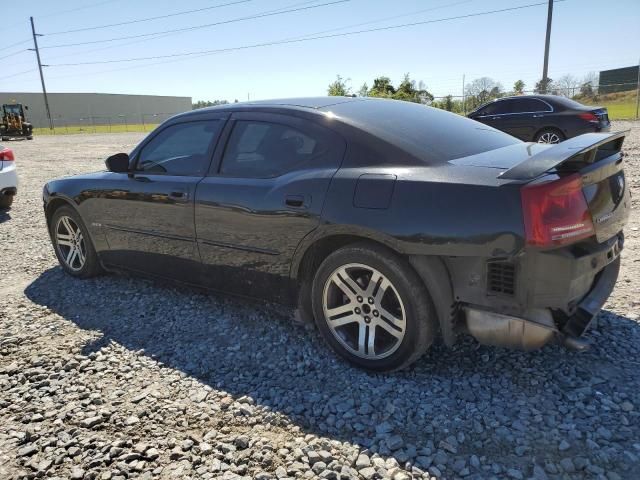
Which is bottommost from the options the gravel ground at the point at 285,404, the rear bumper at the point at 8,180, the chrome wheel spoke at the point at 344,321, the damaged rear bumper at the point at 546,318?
the gravel ground at the point at 285,404

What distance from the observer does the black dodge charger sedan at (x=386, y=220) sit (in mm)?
2453

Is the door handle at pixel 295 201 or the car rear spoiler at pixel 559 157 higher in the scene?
the car rear spoiler at pixel 559 157

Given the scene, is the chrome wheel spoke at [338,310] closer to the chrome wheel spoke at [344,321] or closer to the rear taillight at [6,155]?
the chrome wheel spoke at [344,321]

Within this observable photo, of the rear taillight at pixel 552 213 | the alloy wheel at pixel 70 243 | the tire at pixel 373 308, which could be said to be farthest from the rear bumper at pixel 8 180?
the rear taillight at pixel 552 213

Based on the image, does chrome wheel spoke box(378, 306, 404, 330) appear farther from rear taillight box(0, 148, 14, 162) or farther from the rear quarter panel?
rear taillight box(0, 148, 14, 162)

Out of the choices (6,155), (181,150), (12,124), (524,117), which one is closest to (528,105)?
(524,117)

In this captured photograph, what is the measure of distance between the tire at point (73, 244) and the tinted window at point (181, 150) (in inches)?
41.3

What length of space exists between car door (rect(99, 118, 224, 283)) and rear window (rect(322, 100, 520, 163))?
3.64ft

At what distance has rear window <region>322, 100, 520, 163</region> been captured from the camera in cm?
295

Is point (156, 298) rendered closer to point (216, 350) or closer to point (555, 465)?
point (216, 350)

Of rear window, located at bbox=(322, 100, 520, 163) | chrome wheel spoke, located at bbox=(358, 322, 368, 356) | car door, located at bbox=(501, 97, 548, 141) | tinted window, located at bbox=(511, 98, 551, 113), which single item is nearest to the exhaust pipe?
chrome wheel spoke, located at bbox=(358, 322, 368, 356)

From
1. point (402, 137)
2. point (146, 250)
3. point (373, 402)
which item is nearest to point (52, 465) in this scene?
point (373, 402)

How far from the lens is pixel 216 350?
3.39 m

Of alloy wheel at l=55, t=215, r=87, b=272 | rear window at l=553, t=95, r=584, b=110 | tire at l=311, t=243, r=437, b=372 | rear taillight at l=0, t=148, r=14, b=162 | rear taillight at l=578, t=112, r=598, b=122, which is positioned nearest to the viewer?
tire at l=311, t=243, r=437, b=372
